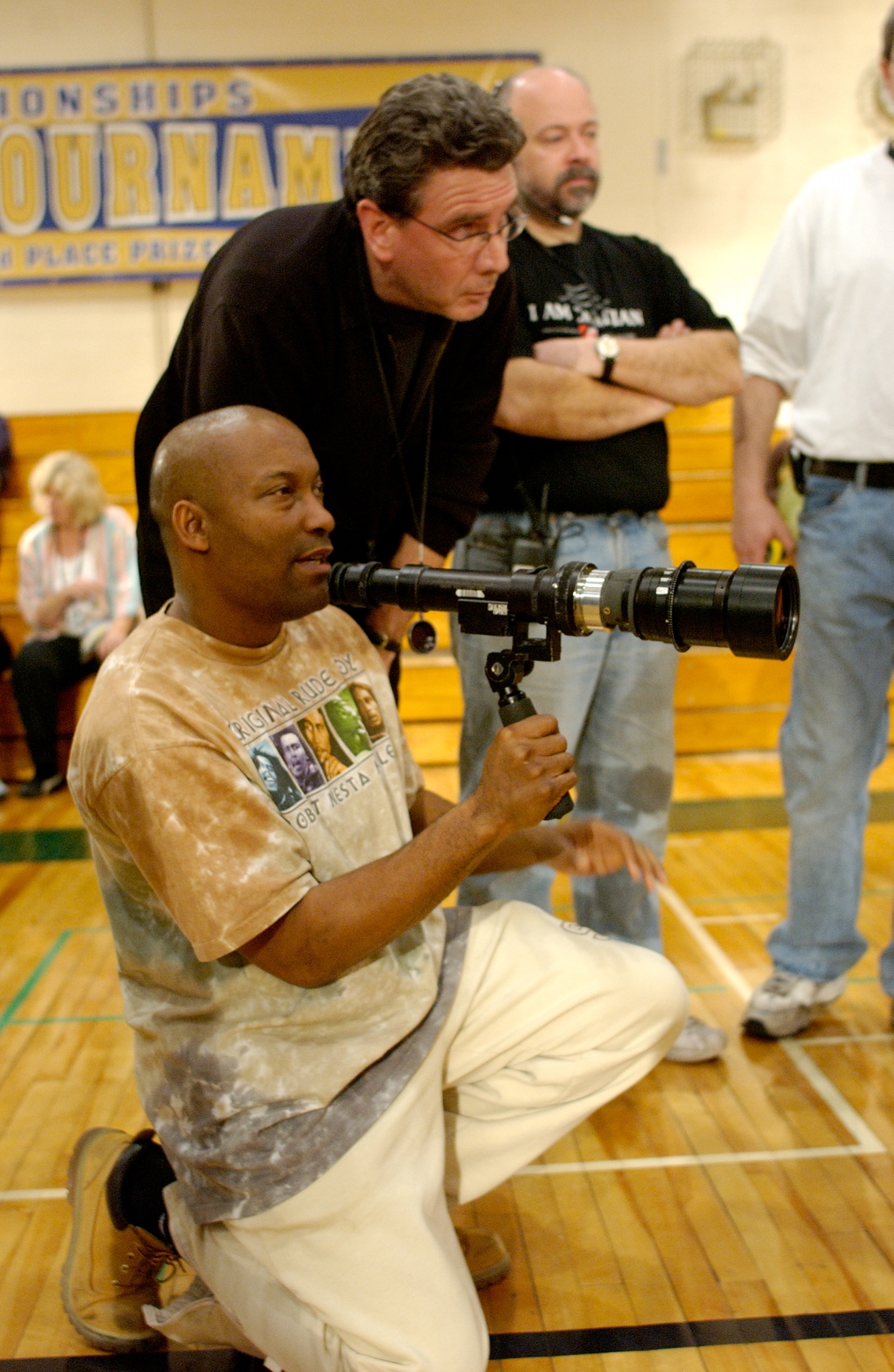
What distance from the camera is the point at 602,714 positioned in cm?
232

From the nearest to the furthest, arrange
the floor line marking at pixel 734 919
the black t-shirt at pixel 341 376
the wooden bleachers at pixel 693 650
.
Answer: the black t-shirt at pixel 341 376
the floor line marking at pixel 734 919
the wooden bleachers at pixel 693 650

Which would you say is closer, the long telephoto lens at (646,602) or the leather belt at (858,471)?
the long telephoto lens at (646,602)

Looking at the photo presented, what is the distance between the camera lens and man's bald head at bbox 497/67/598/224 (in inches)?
88.0

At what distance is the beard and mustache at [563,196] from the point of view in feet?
7.35

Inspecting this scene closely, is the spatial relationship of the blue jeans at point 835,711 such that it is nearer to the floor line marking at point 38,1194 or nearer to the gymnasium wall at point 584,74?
the floor line marking at point 38,1194

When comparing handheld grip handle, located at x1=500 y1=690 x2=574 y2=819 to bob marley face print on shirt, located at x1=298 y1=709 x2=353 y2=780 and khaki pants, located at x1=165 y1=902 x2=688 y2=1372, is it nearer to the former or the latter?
bob marley face print on shirt, located at x1=298 y1=709 x2=353 y2=780

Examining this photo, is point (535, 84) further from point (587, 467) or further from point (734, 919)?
point (734, 919)

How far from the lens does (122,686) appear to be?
1339 mm

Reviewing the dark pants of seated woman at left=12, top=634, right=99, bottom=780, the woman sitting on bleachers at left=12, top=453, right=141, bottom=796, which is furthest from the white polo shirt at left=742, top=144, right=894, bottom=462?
the dark pants of seated woman at left=12, top=634, right=99, bottom=780

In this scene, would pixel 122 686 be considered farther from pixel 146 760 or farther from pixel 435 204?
pixel 435 204

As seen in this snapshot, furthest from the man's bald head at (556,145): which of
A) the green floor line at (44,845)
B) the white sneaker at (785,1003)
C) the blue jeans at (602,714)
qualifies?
the green floor line at (44,845)

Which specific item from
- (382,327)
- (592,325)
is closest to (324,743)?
(382,327)

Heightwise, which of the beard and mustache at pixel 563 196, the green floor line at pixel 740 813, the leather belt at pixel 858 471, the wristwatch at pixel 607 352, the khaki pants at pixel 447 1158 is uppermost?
the beard and mustache at pixel 563 196

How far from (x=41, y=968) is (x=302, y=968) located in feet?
6.19
